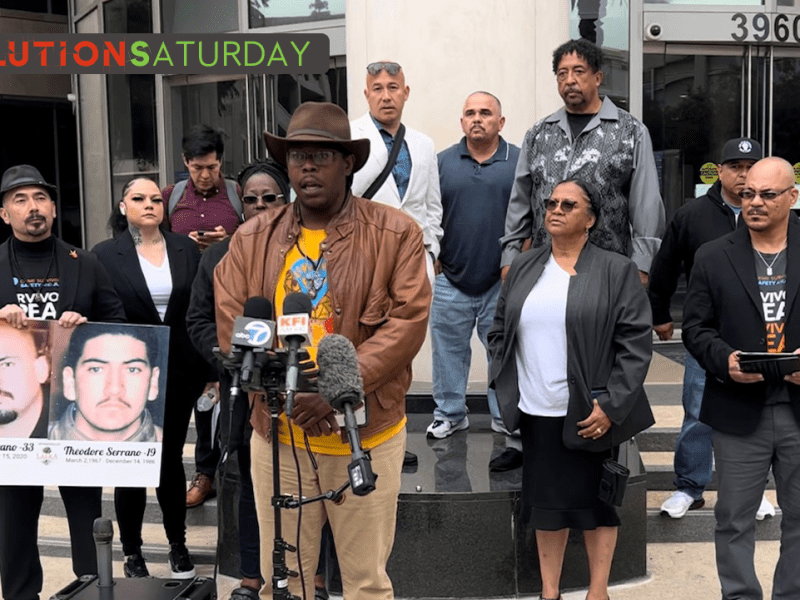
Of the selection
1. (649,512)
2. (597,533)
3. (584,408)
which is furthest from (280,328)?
(649,512)

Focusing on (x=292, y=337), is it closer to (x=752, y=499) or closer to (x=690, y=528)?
(x=752, y=499)

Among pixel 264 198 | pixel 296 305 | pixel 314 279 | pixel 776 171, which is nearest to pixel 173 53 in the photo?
pixel 264 198

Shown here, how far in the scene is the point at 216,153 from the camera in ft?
20.8

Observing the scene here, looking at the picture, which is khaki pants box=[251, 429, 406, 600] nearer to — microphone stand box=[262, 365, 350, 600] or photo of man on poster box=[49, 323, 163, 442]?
microphone stand box=[262, 365, 350, 600]

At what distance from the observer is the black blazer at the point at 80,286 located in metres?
4.99

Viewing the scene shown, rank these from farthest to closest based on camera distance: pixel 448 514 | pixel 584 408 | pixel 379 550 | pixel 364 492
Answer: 1. pixel 448 514
2. pixel 584 408
3. pixel 379 550
4. pixel 364 492

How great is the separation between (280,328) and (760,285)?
100 inches

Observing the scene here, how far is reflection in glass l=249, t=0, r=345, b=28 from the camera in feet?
38.6

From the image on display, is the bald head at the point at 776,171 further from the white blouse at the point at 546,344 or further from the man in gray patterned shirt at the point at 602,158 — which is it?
the white blouse at the point at 546,344

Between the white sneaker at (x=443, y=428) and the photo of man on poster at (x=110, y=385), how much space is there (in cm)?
200

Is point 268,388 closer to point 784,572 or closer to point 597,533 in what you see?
point 597,533

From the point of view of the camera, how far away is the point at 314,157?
3.90 m

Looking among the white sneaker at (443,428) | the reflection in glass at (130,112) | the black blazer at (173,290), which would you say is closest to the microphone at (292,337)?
the black blazer at (173,290)

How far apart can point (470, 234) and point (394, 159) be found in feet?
2.58
